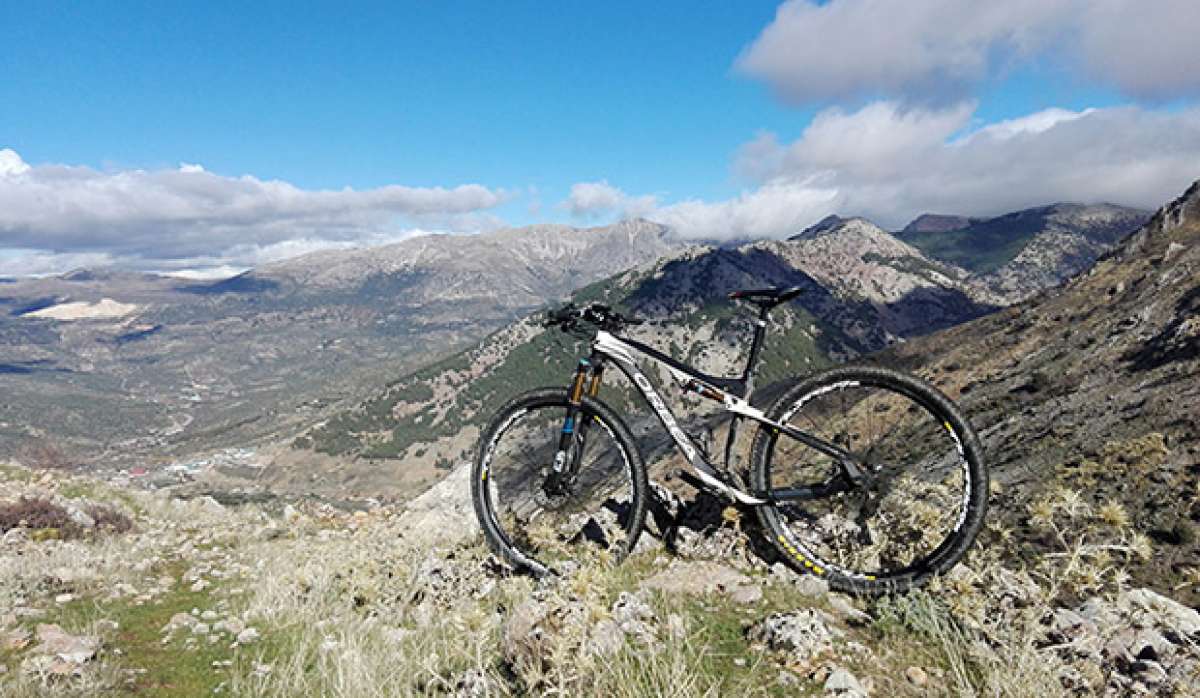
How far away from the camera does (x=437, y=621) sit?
6078mm

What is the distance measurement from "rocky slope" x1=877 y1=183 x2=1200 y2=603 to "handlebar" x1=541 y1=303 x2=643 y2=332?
169 inches

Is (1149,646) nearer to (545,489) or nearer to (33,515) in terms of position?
(545,489)

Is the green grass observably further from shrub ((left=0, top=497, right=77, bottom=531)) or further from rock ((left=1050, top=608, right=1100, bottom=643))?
shrub ((left=0, top=497, right=77, bottom=531))

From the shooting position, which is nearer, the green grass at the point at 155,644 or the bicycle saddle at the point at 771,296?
the green grass at the point at 155,644

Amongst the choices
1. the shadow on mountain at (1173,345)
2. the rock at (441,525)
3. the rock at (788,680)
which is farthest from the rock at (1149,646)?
the shadow on mountain at (1173,345)

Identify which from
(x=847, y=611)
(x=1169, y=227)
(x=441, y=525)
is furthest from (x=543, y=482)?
(x=1169, y=227)

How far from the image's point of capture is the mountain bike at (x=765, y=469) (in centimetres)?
543

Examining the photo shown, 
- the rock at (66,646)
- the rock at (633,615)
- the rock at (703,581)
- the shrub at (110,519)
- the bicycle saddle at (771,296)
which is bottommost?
the shrub at (110,519)

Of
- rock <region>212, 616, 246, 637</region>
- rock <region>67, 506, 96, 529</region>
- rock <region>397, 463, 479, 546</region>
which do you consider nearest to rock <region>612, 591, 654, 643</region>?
rock <region>397, 463, 479, 546</region>

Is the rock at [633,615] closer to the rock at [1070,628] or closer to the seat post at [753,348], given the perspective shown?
the seat post at [753,348]

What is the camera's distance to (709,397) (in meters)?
6.16

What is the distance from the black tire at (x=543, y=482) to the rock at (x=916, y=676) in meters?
2.88

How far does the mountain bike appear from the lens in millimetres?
5426

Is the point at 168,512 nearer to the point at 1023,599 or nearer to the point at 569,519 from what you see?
the point at 569,519
